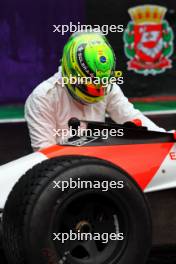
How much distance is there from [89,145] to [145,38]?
2957 millimetres

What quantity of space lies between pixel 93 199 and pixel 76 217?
0.43 feet

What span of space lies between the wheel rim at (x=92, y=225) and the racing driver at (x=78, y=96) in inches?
43.3

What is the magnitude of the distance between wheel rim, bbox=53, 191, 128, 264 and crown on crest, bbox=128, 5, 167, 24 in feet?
10.8

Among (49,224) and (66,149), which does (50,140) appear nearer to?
(66,149)

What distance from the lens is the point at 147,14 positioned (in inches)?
295

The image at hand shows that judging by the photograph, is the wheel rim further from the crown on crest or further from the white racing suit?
the crown on crest

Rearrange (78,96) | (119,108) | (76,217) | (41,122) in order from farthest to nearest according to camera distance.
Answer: (119,108), (41,122), (78,96), (76,217)

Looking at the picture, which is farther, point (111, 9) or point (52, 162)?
point (111, 9)

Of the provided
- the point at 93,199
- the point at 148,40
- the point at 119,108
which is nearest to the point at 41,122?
the point at 119,108

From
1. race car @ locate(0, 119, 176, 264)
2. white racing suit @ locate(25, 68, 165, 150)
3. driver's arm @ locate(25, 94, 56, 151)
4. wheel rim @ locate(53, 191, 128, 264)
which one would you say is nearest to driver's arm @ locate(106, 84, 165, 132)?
white racing suit @ locate(25, 68, 165, 150)

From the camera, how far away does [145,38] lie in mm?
7547

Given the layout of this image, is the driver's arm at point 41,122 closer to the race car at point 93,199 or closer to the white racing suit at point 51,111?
the white racing suit at point 51,111

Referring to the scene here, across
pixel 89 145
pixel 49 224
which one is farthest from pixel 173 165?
pixel 49 224

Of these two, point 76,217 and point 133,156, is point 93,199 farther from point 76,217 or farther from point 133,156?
point 133,156
